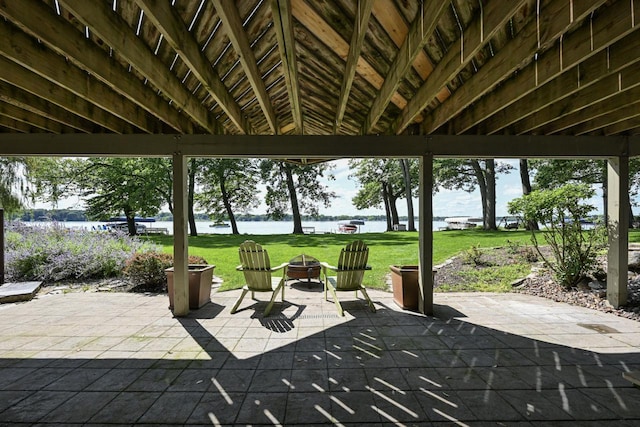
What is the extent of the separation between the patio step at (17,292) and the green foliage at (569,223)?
8627mm

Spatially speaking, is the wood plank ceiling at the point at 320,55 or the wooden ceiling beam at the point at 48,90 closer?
the wood plank ceiling at the point at 320,55

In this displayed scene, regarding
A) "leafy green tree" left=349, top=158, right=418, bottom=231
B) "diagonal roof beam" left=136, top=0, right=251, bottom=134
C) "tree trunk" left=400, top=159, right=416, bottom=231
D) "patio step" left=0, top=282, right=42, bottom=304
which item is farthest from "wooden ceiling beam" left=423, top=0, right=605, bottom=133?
"leafy green tree" left=349, top=158, right=418, bottom=231

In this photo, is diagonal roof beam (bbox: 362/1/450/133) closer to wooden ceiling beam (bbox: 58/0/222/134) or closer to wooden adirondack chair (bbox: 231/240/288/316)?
wooden ceiling beam (bbox: 58/0/222/134)

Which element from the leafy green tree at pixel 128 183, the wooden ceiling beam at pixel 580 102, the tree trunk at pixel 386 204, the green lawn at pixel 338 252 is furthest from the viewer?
the tree trunk at pixel 386 204

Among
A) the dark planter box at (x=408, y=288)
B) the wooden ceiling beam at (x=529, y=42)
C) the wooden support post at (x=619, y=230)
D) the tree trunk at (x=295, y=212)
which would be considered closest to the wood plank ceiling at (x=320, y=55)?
the wooden ceiling beam at (x=529, y=42)

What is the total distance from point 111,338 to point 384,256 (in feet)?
24.1

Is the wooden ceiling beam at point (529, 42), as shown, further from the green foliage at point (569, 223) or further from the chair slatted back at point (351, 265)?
the green foliage at point (569, 223)

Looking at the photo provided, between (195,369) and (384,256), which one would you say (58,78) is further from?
(384,256)

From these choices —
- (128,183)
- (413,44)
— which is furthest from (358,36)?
(128,183)

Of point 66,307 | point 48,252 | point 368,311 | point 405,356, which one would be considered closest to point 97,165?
point 48,252

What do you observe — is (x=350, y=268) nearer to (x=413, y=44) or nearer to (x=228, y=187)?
(x=413, y=44)

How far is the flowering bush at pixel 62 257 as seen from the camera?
21.7 ft

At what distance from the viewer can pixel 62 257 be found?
21.9 ft

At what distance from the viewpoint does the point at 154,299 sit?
Result: 211 inches
